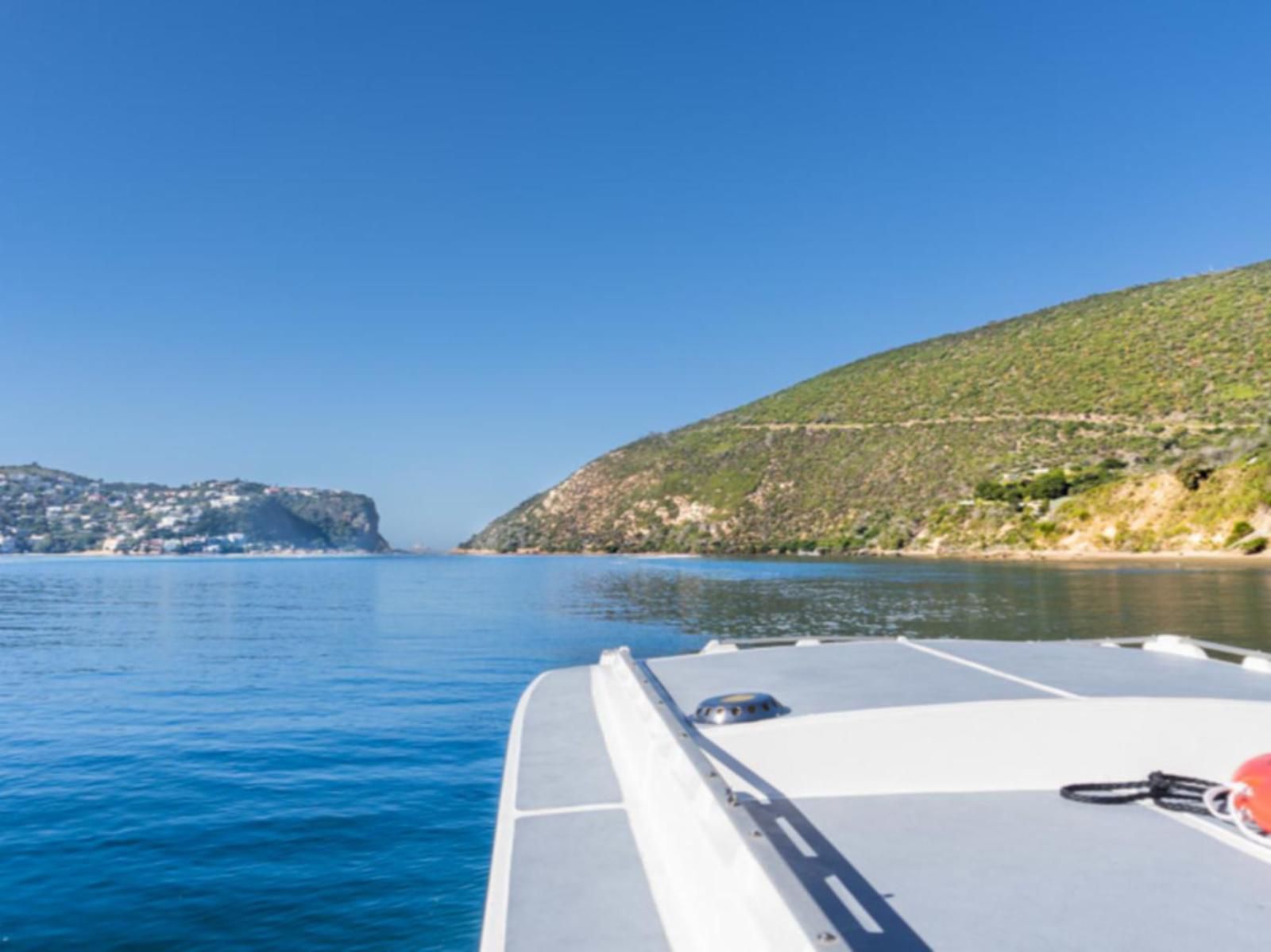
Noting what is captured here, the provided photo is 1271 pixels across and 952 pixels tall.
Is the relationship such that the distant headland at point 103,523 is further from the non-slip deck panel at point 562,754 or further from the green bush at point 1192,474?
the non-slip deck panel at point 562,754

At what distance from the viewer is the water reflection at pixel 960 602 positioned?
22.0 m

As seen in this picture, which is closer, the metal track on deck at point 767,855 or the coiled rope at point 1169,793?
the metal track on deck at point 767,855

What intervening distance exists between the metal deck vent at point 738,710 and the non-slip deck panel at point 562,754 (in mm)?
604

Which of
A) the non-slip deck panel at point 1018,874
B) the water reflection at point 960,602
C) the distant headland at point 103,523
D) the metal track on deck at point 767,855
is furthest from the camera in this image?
the distant headland at point 103,523

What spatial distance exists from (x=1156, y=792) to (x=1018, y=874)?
1.20 m

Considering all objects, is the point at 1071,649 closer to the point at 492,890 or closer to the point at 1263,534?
the point at 492,890

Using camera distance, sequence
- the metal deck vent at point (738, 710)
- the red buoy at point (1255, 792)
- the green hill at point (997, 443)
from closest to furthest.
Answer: the red buoy at point (1255, 792), the metal deck vent at point (738, 710), the green hill at point (997, 443)

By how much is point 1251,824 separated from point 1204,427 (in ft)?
247

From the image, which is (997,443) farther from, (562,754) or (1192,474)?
(562,754)

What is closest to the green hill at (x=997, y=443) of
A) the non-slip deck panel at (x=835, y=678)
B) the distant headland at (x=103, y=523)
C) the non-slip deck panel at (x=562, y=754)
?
the non-slip deck panel at (x=835, y=678)

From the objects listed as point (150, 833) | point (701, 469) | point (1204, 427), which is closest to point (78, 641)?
point (150, 833)

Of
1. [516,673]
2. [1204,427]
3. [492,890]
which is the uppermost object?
[1204,427]

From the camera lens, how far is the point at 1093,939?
2592 millimetres

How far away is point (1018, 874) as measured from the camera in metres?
3.13
